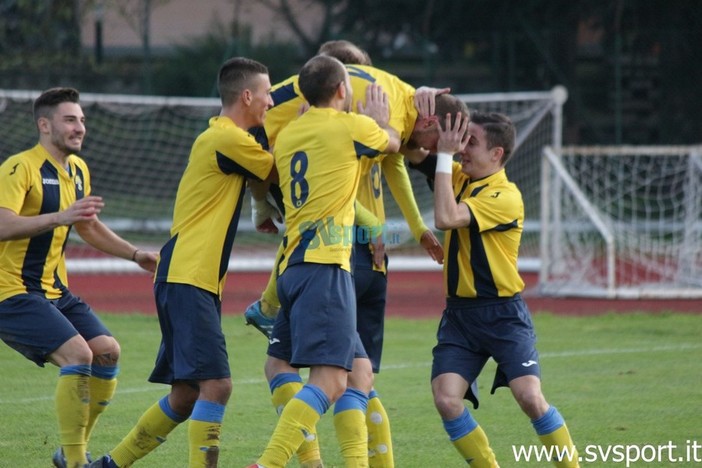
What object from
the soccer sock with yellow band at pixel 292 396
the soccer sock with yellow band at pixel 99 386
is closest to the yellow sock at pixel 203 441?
the soccer sock with yellow band at pixel 292 396

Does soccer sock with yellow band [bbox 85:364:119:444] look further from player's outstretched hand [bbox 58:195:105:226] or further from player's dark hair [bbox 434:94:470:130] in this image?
player's dark hair [bbox 434:94:470:130]

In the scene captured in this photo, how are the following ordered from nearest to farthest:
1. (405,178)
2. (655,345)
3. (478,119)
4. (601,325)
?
1. (478,119)
2. (405,178)
3. (655,345)
4. (601,325)

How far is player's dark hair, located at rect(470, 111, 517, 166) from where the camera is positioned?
5.85 m

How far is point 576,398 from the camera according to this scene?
8.06 meters

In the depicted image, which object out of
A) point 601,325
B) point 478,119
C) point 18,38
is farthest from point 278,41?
point 478,119

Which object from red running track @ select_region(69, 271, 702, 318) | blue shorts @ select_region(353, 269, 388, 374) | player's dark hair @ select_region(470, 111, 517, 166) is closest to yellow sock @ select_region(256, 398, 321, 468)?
blue shorts @ select_region(353, 269, 388, 374)

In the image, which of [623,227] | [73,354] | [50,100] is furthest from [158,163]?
[73,354]

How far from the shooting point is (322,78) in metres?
5.33

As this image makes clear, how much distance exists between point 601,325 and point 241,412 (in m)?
5.50

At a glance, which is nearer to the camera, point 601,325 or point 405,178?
point 405,178

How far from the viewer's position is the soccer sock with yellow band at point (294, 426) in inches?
199

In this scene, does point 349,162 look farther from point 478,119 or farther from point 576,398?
point 576,398

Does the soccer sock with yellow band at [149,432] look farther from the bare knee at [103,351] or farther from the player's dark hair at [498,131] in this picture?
the player's dark hair at [498,131]

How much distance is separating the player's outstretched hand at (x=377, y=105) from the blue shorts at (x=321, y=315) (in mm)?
806
